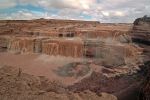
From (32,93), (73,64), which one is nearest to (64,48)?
(73,64)

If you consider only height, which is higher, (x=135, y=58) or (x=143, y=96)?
(x=143, y=96)

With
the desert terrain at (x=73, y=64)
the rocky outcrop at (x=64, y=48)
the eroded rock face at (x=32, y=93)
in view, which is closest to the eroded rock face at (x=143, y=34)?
the desert terrain at (x=73, y=64)

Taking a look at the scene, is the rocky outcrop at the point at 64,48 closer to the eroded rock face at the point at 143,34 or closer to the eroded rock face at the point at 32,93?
the eroded rock face at the point at 143,34

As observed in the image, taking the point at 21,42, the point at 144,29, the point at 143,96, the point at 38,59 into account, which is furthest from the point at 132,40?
the point at 143,96

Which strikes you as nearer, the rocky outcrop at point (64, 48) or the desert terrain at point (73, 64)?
the desert terrain at point (73, 64)

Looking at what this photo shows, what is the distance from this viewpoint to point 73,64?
15234mm

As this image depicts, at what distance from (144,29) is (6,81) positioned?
951 cm

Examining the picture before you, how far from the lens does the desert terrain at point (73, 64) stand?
10039 millimetres

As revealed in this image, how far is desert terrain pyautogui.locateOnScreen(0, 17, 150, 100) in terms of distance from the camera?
32.9 ft

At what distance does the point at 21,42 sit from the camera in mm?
19625

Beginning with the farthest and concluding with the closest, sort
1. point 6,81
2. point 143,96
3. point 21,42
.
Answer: point 21,42 < point 6,81 < point 143,96

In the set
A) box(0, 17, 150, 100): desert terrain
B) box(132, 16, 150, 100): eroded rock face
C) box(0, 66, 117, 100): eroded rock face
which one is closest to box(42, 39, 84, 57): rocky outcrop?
box(0, 17, 150, 100): desert terrain

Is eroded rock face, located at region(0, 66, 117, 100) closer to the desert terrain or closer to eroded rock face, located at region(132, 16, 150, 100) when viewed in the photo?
the desert terrain

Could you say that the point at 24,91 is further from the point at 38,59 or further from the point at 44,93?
the point at 38,59
